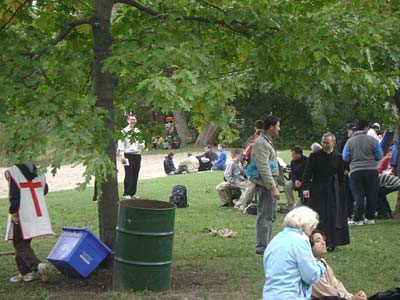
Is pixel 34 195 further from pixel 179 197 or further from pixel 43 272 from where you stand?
pixel 179 197

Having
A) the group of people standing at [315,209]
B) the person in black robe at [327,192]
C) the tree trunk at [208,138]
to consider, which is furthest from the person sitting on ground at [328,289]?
the tree trunk at [208,138]

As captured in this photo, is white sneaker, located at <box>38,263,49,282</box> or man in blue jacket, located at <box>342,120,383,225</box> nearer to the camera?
white sneaker, located at <box>38,263,49,282</box>

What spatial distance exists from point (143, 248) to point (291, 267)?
2.77m

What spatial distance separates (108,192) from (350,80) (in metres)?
3.18

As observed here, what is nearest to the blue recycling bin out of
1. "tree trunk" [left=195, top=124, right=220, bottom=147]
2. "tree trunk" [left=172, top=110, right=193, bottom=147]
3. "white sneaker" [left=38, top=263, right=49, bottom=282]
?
"white sneaker" [left=38, top=263, right=49, bottom=282]

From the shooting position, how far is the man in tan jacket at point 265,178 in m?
10.1

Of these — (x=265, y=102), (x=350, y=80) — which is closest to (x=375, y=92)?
(x=350, y=80)

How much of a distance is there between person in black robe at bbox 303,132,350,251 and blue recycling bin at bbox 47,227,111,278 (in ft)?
11.7

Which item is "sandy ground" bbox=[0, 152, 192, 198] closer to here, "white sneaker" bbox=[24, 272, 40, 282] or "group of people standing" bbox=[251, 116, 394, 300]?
"group of people standing" bbox=[251, 116, 394, 300]

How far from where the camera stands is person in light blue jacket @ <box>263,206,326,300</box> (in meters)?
5.36

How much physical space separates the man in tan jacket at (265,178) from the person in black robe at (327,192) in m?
0.66

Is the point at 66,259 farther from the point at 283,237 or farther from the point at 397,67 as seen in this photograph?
the point at 397,67

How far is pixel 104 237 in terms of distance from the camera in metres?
9.00

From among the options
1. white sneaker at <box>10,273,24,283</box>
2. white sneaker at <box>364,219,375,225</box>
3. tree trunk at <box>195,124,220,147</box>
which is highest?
tree trunk at <box>195,124,220,147</box>
